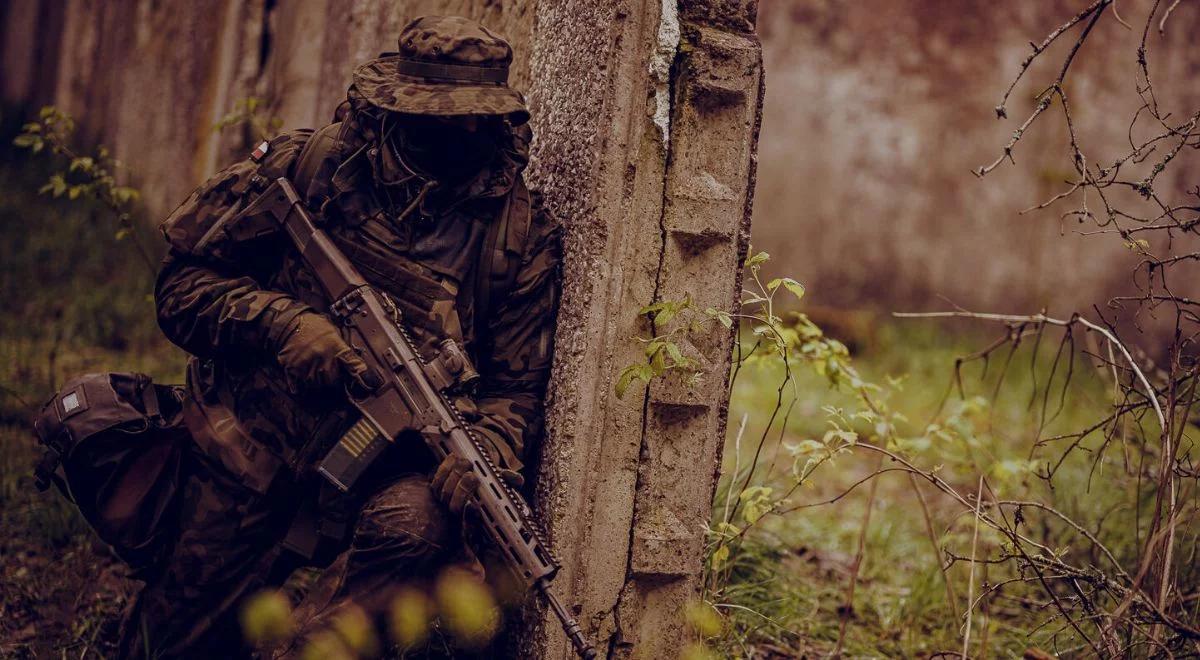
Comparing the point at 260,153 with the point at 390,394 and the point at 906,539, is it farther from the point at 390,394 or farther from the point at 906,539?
the point at 906,539

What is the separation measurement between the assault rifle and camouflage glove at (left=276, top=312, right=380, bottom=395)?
49 millimetres

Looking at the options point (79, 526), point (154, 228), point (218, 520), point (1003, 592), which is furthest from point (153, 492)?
point (154, 228)

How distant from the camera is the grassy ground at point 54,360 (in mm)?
3039

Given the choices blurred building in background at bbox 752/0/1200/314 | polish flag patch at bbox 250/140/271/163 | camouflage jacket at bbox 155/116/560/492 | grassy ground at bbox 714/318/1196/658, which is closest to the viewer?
camouflage jacket at bbox 155/116/560/492

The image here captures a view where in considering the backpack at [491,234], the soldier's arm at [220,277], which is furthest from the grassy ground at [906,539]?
the soldier's arm at [220,277]

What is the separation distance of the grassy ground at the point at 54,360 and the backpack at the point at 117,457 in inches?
14.7

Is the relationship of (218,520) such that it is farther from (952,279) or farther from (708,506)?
(952,279)

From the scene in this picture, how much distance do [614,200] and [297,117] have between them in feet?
A: 8.75

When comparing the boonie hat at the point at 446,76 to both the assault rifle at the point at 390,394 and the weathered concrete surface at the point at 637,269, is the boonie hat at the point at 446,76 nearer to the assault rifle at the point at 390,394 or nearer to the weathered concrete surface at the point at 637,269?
the weathered concrete surface at the point at 637,269

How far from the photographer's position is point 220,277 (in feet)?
8.80

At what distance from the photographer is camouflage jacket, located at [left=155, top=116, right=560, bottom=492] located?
2625mm

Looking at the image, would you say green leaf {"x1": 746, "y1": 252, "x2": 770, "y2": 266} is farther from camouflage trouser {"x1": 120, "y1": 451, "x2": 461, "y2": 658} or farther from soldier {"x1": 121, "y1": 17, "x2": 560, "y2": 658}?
camouflage trouser {"x1": 120, "y1": 451, "x2": 461, "y2": 658}

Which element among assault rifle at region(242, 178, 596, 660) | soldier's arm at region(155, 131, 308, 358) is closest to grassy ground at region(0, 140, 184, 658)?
soldier's arm at region(155, 131, 308, 358)

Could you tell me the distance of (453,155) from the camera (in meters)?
2.57
